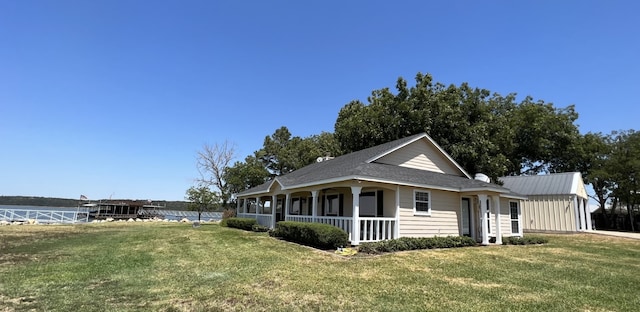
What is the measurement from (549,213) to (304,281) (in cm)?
2501

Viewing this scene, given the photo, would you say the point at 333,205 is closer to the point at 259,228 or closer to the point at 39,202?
the point at 259,228

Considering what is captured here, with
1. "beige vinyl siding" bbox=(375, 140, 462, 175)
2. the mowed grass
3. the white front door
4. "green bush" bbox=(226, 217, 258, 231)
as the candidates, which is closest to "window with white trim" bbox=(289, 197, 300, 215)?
"green bush" bbox=(226, 217, 258, 231)

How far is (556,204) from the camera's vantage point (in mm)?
25203

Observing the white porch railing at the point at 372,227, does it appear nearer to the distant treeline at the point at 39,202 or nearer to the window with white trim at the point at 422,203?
the window with white trim at the point at 422,203

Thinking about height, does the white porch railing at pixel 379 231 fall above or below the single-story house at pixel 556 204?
below

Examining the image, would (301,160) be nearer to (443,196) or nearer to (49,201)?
(443,196)

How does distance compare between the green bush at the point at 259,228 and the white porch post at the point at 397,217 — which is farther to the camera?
the green bush at the point at 259,228

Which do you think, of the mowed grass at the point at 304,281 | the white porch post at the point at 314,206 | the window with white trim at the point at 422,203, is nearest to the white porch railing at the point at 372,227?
the white porch post at the point at 314,206

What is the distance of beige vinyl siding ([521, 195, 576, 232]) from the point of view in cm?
2452

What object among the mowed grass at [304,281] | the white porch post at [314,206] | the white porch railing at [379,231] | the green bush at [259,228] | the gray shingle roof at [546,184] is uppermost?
the gray shingle roof at [546,184]

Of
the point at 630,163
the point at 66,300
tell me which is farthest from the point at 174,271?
the point at 630,163

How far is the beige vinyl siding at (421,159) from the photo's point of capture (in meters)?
17.8

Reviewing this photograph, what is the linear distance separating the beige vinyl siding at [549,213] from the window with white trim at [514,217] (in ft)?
25.9

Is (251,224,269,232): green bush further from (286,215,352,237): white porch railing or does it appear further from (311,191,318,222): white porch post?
(311,191,318,222): white porch post
